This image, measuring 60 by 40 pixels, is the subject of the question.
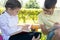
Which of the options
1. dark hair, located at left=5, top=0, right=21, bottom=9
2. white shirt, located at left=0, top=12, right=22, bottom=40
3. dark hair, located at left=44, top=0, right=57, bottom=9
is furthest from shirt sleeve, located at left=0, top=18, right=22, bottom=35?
dark hair, located at left=44, top=0, right=57, bottom=9

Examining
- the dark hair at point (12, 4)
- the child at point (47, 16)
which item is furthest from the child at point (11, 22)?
the child at point (47, 16)

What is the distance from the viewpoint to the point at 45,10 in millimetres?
1129

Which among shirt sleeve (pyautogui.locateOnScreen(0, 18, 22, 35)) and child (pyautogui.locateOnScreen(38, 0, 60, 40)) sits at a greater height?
child (pyautogui.locateOnScreen(38, 0, 60, 40))

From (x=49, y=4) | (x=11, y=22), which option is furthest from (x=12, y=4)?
(x=49, y=4)

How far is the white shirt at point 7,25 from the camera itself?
1.07 metres

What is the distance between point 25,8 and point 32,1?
0.08 m

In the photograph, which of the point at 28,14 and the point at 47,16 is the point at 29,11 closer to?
the point at 28,14

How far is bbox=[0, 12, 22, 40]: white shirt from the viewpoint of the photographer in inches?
41.9

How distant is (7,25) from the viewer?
1080mm

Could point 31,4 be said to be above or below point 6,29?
above

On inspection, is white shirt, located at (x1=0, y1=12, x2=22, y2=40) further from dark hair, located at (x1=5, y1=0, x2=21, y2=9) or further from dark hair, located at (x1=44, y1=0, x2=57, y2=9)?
dark hair, located at (x1=44, y1=0, x2=57, y2=9)

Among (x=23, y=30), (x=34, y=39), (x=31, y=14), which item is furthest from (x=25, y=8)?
(x=34, y=39)

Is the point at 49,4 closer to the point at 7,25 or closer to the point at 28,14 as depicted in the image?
the point at 28,14

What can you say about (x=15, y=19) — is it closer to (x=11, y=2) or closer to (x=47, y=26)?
(x=11, y=2)
